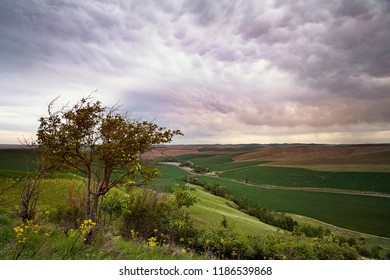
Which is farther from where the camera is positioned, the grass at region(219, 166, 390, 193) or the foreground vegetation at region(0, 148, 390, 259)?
the grass at region(219, 166, 390, 193)

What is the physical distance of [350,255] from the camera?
1745cm

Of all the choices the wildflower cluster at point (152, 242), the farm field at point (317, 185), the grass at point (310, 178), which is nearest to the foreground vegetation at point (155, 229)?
the wildflower cluster at point (152, 242)

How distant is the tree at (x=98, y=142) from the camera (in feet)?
26.3

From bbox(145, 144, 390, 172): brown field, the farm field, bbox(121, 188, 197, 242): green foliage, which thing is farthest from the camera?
the farm field

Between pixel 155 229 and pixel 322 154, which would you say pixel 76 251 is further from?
pixel 322 154

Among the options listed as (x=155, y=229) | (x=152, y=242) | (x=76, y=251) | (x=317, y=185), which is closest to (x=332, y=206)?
(x=317, y=185)

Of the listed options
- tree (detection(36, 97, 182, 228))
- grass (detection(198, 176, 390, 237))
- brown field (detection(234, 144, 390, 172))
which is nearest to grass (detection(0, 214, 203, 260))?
tree (detection(36, 97, 182, 228))

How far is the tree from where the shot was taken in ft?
26.3

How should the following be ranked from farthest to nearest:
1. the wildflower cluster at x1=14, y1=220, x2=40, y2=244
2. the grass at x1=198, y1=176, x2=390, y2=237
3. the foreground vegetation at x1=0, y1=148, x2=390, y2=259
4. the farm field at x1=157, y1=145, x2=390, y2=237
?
the grass at x1=198, y1=176, x2=390, y2=237, the farm field at x1=157, y1=145, x2=390, y2=237, the foreground vegetation at x1=0, y1=148, x2=390, y2=259, the wildflower cluster at x1=14, y1=220, x2=40, y2=244

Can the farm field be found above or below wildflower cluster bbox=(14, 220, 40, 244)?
below

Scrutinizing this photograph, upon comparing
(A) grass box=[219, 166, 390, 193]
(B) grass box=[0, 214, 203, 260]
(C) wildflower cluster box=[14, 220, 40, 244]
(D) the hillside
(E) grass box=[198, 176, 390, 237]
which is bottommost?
(E) grass box=[198, 176, 390, 237]

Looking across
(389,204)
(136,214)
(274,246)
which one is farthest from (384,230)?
(136,214)

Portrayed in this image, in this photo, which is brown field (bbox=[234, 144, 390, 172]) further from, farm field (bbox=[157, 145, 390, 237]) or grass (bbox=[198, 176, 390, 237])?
grass (bbox=[198, 176, 390, 237])

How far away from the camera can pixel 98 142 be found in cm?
852
